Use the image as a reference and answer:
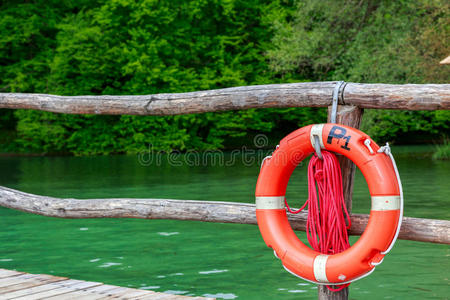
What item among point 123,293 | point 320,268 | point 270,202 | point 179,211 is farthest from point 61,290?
point 320,268

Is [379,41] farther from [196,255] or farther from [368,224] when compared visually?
[368,224]

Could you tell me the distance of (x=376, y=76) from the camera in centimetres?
1484

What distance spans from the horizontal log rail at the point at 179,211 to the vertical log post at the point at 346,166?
13cm

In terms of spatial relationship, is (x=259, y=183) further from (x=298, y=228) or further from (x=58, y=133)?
(x=58, y=133)

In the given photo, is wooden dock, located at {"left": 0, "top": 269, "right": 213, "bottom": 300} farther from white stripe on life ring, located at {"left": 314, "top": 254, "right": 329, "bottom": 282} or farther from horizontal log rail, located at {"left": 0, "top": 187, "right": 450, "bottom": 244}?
white stripe on life ring, located at {"left": 314, "top": 254, "right": 329, "bottom": 282}

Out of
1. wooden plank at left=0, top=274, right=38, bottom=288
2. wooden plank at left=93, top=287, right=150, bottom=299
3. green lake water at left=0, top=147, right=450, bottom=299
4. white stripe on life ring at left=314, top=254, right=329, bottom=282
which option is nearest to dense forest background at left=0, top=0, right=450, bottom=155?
green lake water at left=0, top=147, right=450, bottom=299

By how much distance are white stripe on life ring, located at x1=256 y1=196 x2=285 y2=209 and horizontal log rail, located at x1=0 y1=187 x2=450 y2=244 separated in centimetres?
11

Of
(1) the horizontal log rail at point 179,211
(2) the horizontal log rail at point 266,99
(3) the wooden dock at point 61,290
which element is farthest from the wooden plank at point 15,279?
(2) the horizontal log rail at point 266,99

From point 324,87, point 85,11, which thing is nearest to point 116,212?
point 324,87

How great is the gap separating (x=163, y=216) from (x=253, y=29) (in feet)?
65.4

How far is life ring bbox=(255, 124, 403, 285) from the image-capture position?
8.50 ft

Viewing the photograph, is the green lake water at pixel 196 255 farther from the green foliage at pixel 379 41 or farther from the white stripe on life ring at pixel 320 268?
the green foliage at pixel 379 41

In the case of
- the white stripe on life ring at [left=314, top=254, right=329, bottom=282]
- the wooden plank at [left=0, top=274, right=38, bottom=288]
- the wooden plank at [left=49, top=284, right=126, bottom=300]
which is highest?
the white stripe on life ring at [left=314, top=254, right=329, bottom=282]

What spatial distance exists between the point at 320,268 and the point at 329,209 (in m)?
0.24
